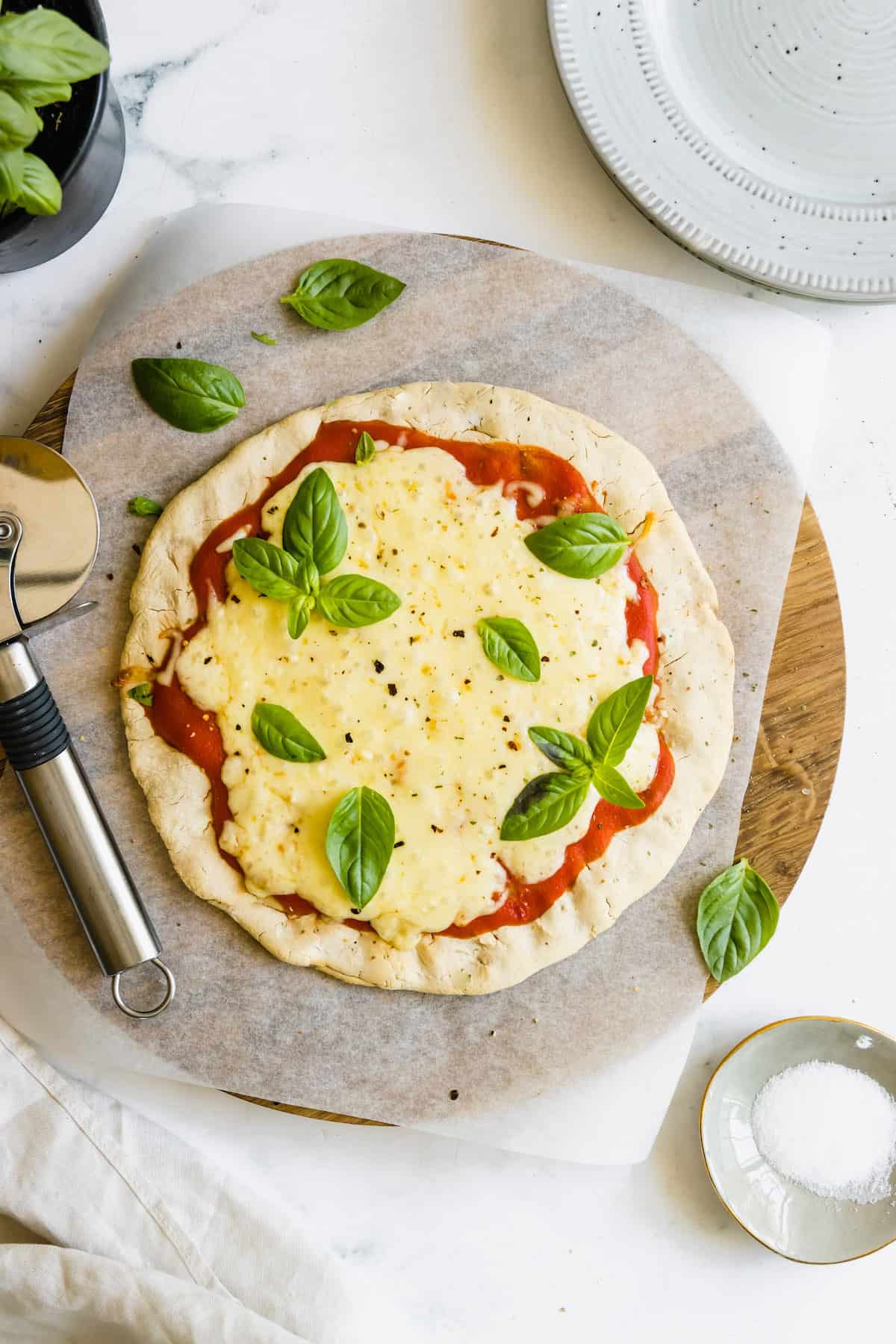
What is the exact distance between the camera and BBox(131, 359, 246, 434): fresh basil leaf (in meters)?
2.19

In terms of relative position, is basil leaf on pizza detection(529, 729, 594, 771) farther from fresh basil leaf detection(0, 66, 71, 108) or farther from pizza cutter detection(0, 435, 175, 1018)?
fresh basil leaf detection(0, 66, 71, 108)

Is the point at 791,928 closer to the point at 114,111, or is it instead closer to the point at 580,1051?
the point at 580,1051

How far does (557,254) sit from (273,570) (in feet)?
3.20

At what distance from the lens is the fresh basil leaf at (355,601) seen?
2078 millimetres

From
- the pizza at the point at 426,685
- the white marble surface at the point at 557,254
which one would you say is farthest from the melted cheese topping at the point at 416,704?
the white marble surface at the point at 557,254

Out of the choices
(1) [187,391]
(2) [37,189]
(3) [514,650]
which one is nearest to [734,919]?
(3) [514,650]

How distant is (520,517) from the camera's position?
217 centimetres

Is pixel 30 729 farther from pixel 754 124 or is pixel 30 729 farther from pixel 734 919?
pixel 754 124

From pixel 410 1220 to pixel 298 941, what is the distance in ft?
2.50

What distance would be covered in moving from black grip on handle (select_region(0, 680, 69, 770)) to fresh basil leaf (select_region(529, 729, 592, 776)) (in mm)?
943

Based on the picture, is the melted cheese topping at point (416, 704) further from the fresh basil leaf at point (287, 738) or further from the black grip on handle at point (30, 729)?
the black grip on handle at point (30, 729)

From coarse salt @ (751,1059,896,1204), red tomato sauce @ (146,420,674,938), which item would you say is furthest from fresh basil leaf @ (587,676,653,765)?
coarse salt @ (751,1059,896,1204)

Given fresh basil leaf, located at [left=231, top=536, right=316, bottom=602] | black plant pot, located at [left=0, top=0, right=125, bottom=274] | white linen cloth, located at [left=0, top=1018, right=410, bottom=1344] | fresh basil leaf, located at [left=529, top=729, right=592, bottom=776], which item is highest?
black plant pot, located at [left=0, top=0, right=125, bottom=274]

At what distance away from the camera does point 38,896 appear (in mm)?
2213
